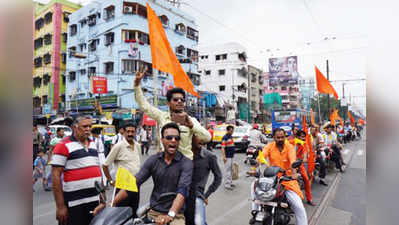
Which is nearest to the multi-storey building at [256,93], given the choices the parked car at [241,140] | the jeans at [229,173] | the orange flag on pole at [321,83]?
the parked car at [241,140]

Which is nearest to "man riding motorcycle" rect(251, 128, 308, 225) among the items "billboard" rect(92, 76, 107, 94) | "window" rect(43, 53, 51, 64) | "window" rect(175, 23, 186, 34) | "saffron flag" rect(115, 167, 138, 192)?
"saffron flag" rect(115, 167, 138, 192)

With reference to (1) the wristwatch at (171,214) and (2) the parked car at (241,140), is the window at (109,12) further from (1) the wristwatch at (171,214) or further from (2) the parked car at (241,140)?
(1) the wristwatch at (171,214)

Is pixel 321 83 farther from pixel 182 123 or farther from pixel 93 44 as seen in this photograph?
pixel 93 44

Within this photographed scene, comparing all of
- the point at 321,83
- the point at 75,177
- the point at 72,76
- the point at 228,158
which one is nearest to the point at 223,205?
the point at 228,158

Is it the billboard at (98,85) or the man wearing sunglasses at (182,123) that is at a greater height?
the billboard at (98,85)

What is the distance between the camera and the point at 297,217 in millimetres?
3701

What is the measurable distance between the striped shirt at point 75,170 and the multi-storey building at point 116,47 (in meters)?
20.7

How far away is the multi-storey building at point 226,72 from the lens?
41.8m

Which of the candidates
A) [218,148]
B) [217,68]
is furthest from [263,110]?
[218,148]

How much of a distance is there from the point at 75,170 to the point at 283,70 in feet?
91.3

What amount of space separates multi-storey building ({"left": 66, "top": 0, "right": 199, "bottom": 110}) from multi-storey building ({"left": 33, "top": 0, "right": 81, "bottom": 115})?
156cm

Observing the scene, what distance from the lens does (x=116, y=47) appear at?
82.2ft
